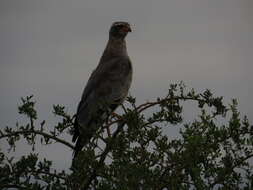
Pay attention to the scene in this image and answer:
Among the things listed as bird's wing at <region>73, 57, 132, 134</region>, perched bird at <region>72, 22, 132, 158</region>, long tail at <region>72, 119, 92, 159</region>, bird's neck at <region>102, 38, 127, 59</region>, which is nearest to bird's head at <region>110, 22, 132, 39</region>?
perched bird at <region>72, 22, 132, 158</region>

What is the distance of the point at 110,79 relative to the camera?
31.6ft

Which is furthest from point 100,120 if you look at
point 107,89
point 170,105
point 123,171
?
point 123,171

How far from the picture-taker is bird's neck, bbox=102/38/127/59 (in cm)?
1020

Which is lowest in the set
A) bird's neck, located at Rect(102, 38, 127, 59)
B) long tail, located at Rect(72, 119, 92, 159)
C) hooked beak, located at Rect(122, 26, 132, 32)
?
long tail, located at Rect(72, 119, 92, 159)

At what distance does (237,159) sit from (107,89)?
494cm

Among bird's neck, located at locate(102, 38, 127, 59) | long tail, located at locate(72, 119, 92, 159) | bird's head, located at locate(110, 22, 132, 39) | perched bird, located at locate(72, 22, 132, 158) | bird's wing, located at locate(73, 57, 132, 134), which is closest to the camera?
long tail, located at locate(72, 119, 92, 159)

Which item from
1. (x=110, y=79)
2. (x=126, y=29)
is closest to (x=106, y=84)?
(x=110, y=79)

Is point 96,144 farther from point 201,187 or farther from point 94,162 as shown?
point 201,187

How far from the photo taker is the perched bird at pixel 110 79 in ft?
28.9

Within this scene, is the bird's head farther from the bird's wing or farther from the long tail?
the long tail

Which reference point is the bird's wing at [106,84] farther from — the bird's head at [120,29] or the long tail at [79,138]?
the long tail at [79,138]

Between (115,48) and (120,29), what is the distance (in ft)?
1.36

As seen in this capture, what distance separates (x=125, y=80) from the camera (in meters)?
9.60

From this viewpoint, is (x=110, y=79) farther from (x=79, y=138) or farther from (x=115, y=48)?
(x=79, y=138)
